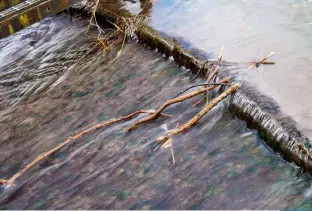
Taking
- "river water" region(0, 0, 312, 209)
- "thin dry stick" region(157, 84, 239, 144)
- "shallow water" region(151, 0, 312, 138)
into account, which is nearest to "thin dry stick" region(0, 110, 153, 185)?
"river water" region(0, 0, 312, 209)

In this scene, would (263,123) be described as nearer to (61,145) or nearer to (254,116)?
(254,116)

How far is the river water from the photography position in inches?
151

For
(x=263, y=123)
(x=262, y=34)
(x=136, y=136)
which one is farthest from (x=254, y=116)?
(x=262, y=34)

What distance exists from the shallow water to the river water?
3 cm

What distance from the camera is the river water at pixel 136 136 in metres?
3.83

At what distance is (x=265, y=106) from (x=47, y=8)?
333 cm

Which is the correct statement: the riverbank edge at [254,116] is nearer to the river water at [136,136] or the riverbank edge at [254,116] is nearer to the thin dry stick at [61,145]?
the river water at [136,136]

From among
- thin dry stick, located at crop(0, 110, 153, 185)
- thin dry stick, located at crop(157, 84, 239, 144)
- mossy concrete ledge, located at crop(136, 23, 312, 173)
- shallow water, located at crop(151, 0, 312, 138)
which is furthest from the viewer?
shallow water, located at crop(151, 0, 312, 138)

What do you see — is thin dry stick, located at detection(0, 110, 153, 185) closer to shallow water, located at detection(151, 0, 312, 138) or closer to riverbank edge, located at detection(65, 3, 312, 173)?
riverbank edge, located at detection(65, 3, 312, 173)

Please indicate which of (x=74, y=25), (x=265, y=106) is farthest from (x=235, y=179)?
(x=74, y=25)

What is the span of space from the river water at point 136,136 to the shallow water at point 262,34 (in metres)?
0.03

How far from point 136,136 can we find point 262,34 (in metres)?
2.89

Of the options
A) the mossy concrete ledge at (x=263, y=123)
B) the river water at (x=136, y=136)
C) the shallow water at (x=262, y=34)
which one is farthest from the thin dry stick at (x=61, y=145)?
the shallow water at (x=262, y=34)

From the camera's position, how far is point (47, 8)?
17.9ft
